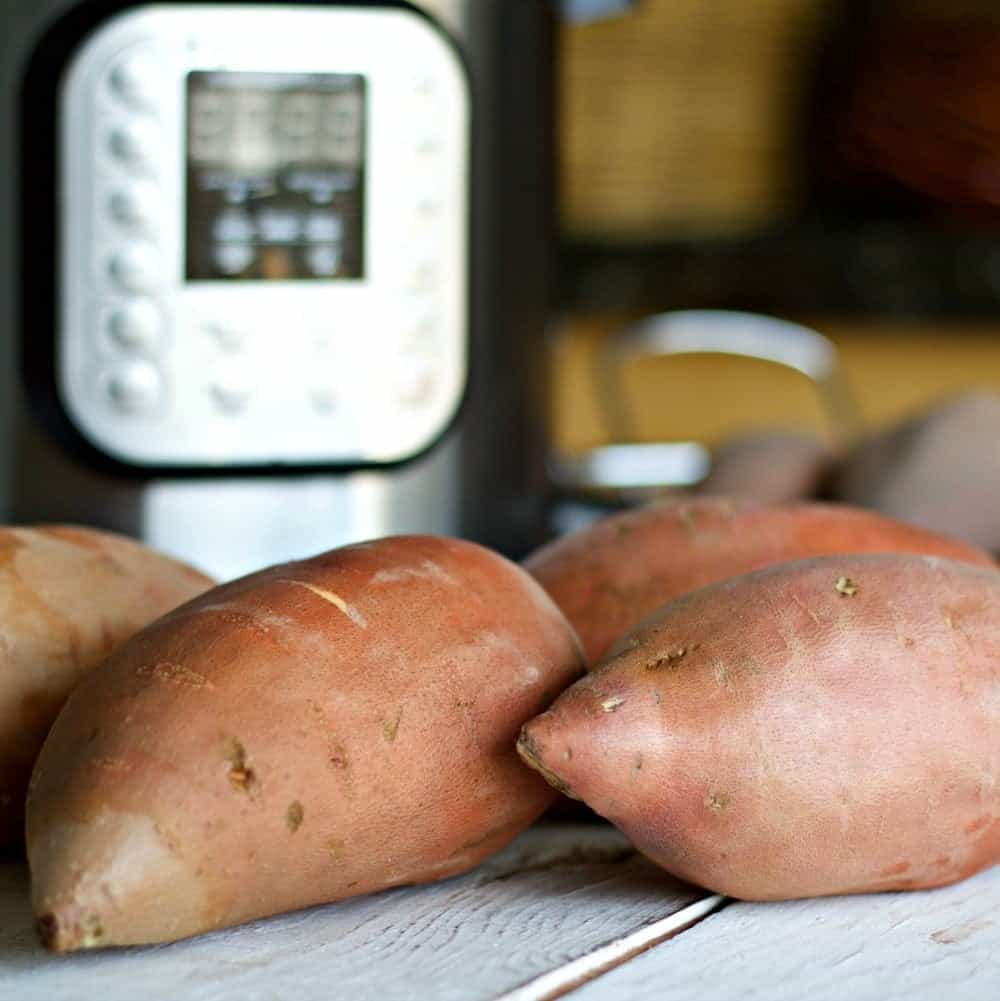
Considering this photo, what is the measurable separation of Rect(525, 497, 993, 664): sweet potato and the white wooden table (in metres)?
0.08

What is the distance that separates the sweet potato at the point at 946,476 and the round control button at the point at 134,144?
340 millimetres

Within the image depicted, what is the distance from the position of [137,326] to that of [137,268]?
0.07ft

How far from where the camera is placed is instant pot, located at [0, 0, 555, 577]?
1.87ft

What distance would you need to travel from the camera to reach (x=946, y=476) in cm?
67

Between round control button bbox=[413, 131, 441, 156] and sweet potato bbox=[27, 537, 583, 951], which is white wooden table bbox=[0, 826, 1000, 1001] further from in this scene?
round control button bbox=[413, 131, 441, 156]

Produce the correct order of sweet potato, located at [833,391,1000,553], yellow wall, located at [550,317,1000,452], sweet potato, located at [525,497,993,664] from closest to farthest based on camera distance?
sweet potato, located at [525,497,993,664], sweet potato, located at [833,391,1000,553], yellow wall, located at [550,317,1000,452]

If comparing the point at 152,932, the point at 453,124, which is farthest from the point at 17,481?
the point at 152,932

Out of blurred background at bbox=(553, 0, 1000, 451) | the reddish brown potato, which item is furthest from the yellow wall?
the reddish brown potato

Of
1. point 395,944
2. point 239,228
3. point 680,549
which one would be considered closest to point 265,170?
point 239,228

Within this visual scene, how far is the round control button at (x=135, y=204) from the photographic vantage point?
0.57 meters

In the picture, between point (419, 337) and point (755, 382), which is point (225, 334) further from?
point (755, 382)

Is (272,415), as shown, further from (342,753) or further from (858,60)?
(858,60)

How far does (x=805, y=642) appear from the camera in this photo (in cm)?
34

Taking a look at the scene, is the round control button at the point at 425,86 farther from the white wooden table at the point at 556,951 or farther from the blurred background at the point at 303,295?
the white wooden table at the point at 556,951
